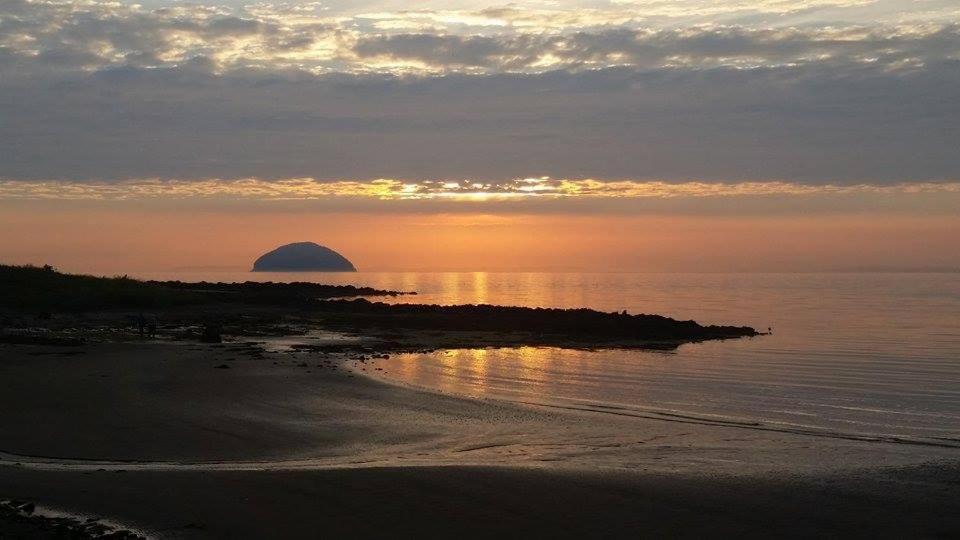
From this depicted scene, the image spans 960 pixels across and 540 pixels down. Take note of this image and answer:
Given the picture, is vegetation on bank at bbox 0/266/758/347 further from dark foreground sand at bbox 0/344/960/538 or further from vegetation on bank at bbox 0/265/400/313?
dark foreground sand at bbox 0/344/960/538

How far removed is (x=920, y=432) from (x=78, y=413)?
17.0 meters

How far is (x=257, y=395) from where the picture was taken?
20.5 m

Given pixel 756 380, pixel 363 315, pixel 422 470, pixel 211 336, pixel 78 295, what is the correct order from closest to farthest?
pixel 422 470
pixel 756 380
pixel 211 336
pixel 78 295
pixel 363 315

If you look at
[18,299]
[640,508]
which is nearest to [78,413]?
[640,508]

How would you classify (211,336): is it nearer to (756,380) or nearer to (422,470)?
(756,380)

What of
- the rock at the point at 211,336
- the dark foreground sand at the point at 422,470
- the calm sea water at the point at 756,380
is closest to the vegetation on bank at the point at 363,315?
the rock at the point at 211,336

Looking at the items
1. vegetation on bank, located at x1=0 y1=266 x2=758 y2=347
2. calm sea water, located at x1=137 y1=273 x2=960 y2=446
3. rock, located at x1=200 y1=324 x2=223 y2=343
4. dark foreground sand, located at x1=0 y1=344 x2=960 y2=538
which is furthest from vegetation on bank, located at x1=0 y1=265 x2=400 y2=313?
dark foreground sand, located at x1=0 y1=344 x2=960 y2=538

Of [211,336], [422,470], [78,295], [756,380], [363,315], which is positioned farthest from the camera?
[363,315]

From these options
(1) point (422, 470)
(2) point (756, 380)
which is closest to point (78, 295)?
(2) point (756, 380)

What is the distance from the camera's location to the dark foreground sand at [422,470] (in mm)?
10375

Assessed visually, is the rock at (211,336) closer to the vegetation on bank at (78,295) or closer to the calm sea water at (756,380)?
the calm sea water at (756,380)

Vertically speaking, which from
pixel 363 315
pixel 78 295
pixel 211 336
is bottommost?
pixel 211 336

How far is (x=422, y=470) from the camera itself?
1258 cm

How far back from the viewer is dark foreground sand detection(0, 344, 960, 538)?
10.4 m
